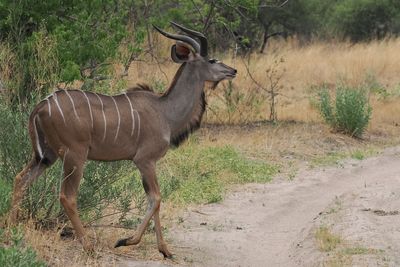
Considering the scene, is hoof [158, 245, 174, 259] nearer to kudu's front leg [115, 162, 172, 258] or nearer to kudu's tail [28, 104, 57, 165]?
kudu's front leg [115, 162, 172, 258]

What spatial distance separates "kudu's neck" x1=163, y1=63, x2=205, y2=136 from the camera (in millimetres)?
6848

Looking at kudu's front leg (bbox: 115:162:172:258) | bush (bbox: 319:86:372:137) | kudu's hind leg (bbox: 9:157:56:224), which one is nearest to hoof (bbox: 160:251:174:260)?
kudu's front leg (bbox: 115:162:172:258)

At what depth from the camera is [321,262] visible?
6.60 metres

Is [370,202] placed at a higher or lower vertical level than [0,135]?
lower

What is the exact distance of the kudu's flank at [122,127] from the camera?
6.00 meters

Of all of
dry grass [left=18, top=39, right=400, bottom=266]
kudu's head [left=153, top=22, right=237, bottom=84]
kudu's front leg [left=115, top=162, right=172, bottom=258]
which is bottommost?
dry grass [left=18, top=39, right=400, bottom=266]

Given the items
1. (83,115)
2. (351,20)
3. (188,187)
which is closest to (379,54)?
(351,20)

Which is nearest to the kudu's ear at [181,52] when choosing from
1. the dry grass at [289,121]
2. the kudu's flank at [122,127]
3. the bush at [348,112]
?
the kudu's flank at [122,127]

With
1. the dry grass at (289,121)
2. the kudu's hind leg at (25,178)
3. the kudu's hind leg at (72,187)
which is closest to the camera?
the kudu's hind leg at (72,187)

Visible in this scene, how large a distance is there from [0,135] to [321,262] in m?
2.65

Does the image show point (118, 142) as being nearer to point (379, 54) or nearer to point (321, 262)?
point (321, 262)

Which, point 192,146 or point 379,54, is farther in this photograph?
point 379,54

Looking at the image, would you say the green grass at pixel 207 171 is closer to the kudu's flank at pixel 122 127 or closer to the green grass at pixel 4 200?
the kudu's flank at pixel 122 127

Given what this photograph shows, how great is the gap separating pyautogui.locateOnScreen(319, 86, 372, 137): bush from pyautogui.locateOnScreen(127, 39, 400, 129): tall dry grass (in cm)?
88
